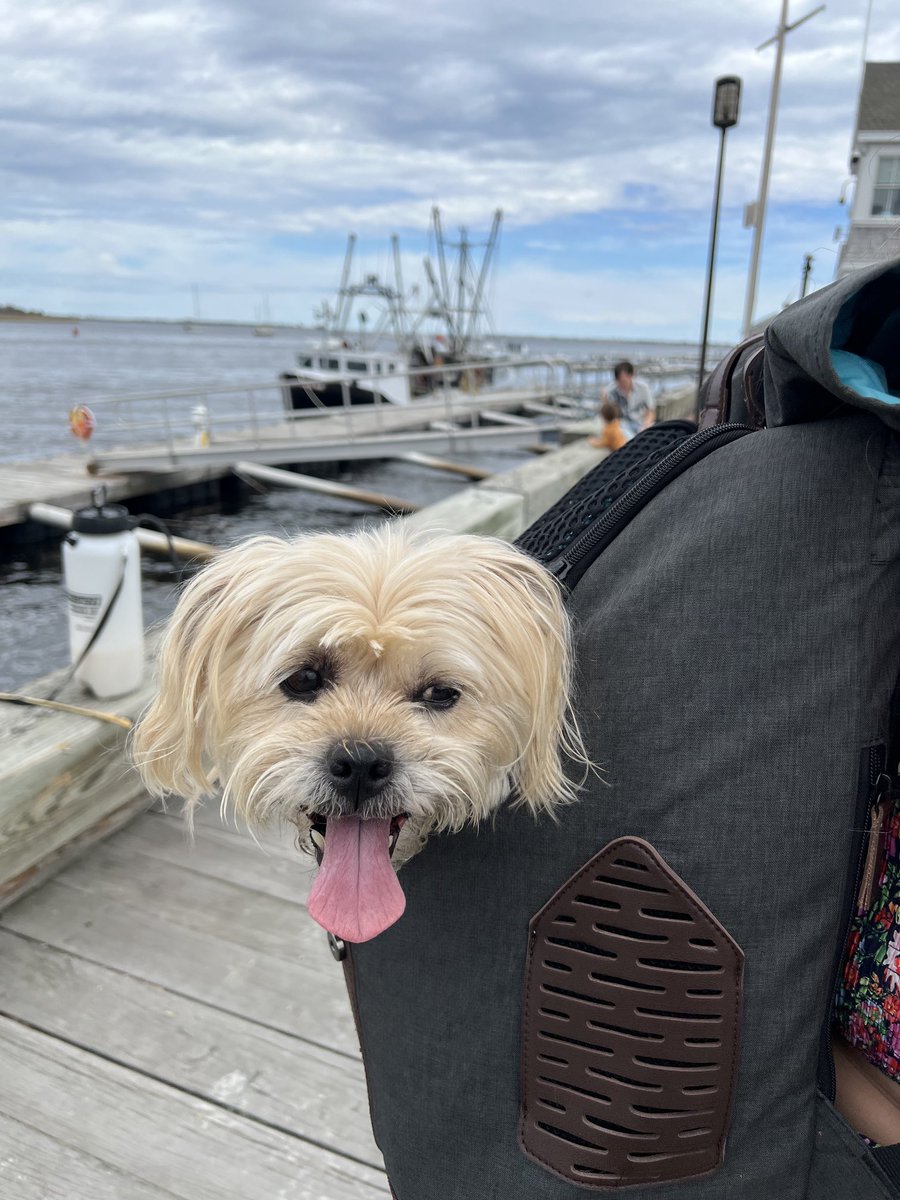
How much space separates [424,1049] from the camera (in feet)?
3.70

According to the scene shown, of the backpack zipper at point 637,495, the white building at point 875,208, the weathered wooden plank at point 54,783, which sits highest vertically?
the white building at point 875,208

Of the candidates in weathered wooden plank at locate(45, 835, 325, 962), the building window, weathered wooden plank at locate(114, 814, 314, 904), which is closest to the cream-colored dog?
the building window

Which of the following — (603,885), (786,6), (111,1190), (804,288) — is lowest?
(111,1190)

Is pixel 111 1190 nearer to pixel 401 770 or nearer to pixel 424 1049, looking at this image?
pixel 424 1049

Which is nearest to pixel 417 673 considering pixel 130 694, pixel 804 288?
pixel 804 288

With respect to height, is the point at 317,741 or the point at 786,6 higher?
the point at 786,6

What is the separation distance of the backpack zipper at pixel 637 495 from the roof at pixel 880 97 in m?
1.40

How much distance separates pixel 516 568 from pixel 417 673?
0.20 meters

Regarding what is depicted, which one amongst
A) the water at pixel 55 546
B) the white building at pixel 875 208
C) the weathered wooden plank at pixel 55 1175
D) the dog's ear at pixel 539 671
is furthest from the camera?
the water at pixel 55 546

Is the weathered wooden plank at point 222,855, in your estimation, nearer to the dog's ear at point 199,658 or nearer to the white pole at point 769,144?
the dog's ear at point 199,658

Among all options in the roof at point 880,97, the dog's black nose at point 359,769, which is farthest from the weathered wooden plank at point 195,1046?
the roof at point 880,97

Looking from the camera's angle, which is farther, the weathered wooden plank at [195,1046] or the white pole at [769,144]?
the white pole at [769,144]

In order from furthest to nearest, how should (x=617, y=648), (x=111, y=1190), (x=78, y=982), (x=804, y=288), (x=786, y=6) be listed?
(x=786, y=6)
(x=78, y=982)
(x=111, y=1190)
(x=804, y=288)
(x=617, y=648)

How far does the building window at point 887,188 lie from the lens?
1281 millimetres
